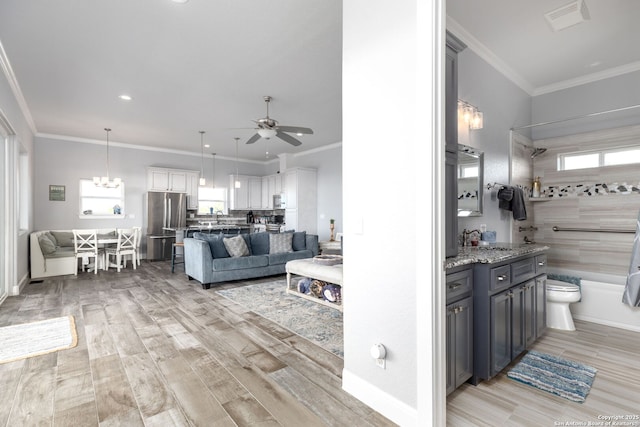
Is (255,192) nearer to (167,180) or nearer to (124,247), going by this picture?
(167,180)

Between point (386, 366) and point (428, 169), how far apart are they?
1183 millimetres

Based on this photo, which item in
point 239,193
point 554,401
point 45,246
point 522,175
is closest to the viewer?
point 554,401

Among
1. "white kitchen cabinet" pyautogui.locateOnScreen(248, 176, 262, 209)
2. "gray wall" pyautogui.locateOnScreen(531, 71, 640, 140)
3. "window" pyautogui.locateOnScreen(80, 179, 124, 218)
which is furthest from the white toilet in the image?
"window" pyautogui.locateOnScreen(80, 179, 124, 218)

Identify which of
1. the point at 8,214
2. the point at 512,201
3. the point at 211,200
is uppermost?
the point at 211,200

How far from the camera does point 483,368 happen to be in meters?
2.16

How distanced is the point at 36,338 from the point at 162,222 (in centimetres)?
519

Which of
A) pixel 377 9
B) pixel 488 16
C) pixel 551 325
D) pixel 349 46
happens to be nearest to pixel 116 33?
pixel 349 46

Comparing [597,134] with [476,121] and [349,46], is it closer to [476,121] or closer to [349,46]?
[476,121]

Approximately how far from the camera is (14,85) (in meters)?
4.26

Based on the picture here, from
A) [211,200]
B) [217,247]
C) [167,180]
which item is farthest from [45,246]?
[211,200]

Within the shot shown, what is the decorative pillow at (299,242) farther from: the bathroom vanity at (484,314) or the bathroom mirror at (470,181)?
the bathroom vanity at (484,314)

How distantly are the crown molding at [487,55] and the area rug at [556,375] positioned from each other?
2.92 meters

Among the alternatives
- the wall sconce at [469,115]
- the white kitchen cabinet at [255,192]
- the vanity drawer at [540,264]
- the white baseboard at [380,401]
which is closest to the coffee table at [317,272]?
the white baseboard at [380,401]

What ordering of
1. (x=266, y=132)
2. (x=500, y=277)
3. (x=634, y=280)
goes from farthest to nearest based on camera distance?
(x=266, y=132), (x=634, y=280), (x=500, y=277)
